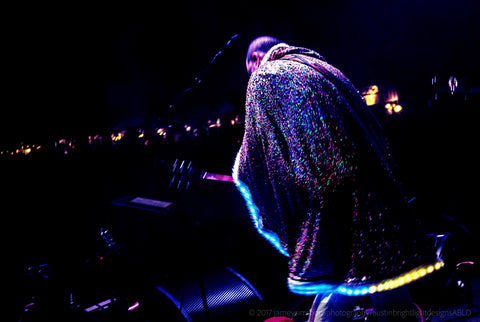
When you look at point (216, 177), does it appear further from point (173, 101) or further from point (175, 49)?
point (175, 49)

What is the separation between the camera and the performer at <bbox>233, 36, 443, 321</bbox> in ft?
3.96

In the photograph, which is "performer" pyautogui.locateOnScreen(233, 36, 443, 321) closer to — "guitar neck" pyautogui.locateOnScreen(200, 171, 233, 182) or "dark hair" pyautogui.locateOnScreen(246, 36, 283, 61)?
"guitar neck" pyautogui.locateOnScreen(200, 171, 233, 182)

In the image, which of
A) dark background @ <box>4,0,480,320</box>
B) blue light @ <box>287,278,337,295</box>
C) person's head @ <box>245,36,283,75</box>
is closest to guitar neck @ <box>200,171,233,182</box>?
blue light @ <box>287,278,337,295</box>

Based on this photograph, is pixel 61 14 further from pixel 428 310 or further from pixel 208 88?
pixel 428 310

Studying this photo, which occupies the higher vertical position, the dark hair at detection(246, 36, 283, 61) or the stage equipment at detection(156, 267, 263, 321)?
the dark hair at detection(246, 36, 283, 61)

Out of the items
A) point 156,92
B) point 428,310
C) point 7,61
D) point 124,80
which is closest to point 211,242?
point 428,310

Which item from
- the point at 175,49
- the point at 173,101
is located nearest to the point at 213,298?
the point at 173,101

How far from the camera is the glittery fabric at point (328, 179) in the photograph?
1.21 m

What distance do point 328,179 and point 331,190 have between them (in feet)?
0.16

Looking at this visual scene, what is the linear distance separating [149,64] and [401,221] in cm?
531

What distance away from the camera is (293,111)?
1295mm

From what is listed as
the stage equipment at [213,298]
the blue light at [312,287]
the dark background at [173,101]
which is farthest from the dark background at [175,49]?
the blue light at [312,287]

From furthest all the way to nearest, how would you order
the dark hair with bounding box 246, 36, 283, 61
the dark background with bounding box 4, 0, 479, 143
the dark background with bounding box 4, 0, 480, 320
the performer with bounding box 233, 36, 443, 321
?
the dark background with bounding box 4, 0, 479, 143, the dark background with bounding box 4, 0, 480, 320, the dark hair with bounding box 246, 36, 283, 61, the performer with bounding box 233, 36, 443, 321

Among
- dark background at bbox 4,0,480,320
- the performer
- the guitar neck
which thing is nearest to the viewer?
the performer
